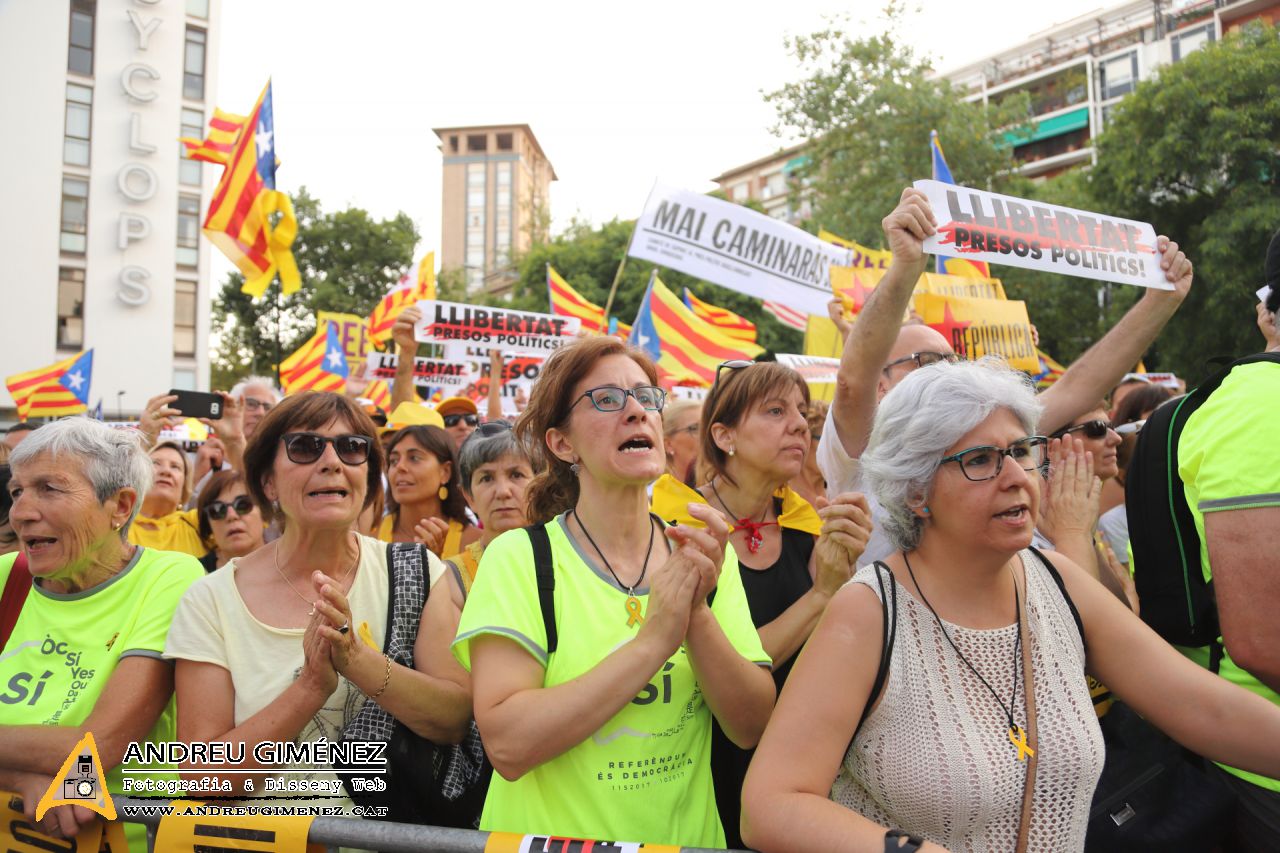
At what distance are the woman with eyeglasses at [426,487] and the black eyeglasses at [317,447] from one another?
1697 millimetres

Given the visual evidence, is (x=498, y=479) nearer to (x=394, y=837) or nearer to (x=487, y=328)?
(x=394, y=837)

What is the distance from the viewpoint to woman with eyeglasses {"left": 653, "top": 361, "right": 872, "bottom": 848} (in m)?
2.97

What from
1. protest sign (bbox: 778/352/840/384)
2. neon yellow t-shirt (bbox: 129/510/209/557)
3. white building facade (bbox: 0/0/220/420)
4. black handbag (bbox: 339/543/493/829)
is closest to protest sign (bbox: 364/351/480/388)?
protest sign (bbox: 778/352/840/384)

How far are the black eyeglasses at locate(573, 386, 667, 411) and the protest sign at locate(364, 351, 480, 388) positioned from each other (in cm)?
632

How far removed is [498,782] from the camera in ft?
7.16

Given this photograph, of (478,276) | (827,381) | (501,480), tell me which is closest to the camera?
(501,480)

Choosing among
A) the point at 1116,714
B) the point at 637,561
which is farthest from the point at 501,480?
the point at 1116,714

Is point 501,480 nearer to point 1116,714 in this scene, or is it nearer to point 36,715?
point 36,715

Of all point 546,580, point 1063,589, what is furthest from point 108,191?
point 1063,589

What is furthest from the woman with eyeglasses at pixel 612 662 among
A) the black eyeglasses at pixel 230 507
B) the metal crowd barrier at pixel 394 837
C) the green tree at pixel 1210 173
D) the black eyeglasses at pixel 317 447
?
the green tree at pixel 1210 173

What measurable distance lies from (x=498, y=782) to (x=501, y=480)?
6.24ft

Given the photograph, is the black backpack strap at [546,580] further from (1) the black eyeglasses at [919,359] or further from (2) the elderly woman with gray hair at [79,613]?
(1) the black eyeglasses at [919,359]

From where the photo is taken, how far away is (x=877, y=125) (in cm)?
2192

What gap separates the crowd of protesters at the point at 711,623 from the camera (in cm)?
194
